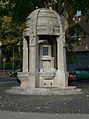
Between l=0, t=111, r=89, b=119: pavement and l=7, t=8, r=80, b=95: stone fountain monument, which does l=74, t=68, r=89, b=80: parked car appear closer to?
l=7, t=8, r=80, b=95: stone fountain monument

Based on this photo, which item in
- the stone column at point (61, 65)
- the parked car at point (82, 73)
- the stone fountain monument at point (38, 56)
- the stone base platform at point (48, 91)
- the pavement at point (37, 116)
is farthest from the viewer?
the parked car at point (82, 73)

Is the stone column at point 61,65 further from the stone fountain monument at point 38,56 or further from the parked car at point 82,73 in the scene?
the parked car at point 82,73

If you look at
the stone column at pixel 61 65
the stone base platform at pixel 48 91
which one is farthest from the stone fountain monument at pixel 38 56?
the stone base platform at pixel 48 91

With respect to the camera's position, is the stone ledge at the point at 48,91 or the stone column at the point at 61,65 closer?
the stone ledge at the point at 48,91

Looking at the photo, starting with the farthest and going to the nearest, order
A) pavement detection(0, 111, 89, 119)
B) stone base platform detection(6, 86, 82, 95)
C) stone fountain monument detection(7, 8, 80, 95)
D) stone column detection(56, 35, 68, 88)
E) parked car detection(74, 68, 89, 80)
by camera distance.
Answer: parked car detection(74, 68, 89, 80)
stone column detection(56, 35, 68, 88)
stone fountain monument detection(7, 8, 80, 95)
stone base platform detection(6, 86, 82, 95)
pavement detection(0, 111, 89, 119)

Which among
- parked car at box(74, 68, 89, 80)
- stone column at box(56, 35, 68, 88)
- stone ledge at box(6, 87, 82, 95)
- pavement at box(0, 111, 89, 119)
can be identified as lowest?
parked car at box(74, 68, 89, 80)

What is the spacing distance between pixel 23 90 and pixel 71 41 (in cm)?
1426

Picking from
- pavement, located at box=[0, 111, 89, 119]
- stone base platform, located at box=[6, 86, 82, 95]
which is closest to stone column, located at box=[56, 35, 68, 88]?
stone base platform, located at box=[6, 86, 82, 95]

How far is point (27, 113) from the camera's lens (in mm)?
13578

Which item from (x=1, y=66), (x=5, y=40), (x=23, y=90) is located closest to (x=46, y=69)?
(x=23, y=90)

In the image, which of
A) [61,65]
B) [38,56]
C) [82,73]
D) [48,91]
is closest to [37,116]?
[48,91]

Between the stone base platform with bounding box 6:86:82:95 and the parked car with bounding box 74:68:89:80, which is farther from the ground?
the stone base platform with bounding box 6:86:82:95

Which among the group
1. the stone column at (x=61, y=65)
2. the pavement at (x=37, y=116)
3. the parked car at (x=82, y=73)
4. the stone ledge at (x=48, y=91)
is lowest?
the parked car at (x=82, y=73)

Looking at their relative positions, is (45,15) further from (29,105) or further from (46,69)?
(29,105)
